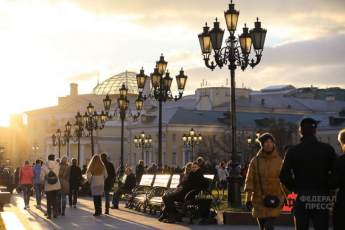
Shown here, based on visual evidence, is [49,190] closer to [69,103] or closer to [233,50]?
[233,50]

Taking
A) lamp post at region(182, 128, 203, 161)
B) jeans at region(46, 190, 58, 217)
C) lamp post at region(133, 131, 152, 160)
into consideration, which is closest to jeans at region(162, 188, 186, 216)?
jeans at region(46, 190, 58, 217)

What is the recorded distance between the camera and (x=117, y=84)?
5492 inches

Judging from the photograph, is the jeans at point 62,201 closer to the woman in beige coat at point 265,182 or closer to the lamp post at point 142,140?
the woman in beige coat at point 265,182

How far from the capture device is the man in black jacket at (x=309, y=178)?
930 cm

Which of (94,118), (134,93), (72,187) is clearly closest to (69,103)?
(134,93)

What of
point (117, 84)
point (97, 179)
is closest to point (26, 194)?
point (97, 179)

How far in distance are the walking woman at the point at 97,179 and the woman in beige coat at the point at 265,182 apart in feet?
37.7

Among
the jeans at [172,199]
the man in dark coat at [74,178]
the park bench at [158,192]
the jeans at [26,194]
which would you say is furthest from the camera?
the jeans at [26,194]

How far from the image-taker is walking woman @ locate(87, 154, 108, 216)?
72.4 ft

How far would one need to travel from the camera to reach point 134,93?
138 meters

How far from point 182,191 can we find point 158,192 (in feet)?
16.4

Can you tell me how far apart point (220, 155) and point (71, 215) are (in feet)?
245

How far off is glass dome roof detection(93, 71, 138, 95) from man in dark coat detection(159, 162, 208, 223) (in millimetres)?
117917

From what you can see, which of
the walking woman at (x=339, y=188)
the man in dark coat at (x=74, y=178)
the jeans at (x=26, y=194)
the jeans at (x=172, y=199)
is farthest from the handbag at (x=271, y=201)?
the jeans at (x=26, y=194)
